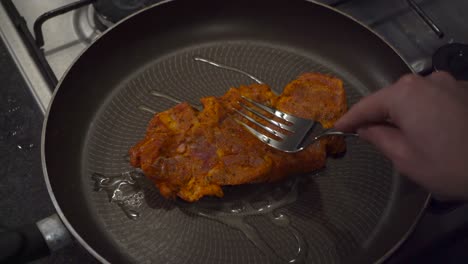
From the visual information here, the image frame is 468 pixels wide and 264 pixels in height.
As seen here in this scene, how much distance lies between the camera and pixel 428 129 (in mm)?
644

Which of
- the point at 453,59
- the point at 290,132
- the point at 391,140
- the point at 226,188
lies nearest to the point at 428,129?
the point at 391,140

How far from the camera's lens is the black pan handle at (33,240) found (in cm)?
82

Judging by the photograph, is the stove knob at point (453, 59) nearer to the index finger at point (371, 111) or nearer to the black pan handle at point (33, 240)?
the index finger at point (371, 111)

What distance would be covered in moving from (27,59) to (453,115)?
41.4 inches

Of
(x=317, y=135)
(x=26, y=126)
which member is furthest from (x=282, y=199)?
(x=26, y=126)

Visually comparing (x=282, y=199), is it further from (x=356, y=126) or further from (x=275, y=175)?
(x=356, y=126)

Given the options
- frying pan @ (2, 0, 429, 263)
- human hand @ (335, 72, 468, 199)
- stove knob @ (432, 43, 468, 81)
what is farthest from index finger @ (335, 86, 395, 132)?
stove knob @ (432, 43, 468, 81)

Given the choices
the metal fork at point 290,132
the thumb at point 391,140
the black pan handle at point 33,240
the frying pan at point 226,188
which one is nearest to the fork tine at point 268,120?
the metal fork at point 290,132

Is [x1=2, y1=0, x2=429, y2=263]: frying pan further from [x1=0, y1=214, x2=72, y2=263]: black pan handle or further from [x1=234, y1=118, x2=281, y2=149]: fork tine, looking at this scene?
[x1=234, y1=118, x2=281, y2=149]: fork tine

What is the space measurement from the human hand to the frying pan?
12.0 inches

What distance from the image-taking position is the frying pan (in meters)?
0.97

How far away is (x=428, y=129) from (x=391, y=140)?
0.07m

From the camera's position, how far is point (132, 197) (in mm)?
1014

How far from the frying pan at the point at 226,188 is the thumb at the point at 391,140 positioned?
0.96ft
